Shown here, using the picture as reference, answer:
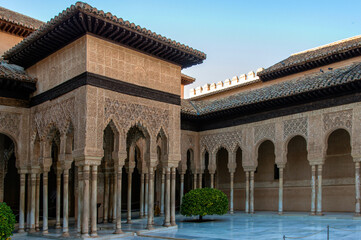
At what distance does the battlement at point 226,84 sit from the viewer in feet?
72.5

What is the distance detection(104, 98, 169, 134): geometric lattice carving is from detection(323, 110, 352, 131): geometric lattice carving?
5.52 metres

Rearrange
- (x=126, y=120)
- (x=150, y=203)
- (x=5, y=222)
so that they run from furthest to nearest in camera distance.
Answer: (x=150, y=203)
(x=126, y=120)
(x=5, y=222)

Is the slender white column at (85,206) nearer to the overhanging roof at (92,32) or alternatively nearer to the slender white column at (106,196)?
the overhanging roof at (92,32)

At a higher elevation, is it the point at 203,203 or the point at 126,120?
the point at 126,120

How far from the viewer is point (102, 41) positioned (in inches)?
420

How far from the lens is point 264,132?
52.1ft

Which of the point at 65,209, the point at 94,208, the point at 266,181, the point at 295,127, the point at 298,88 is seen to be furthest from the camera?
the point at 266,181

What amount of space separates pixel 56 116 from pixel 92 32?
2504 millimetres

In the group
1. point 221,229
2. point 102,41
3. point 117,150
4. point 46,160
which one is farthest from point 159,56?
point 221,229

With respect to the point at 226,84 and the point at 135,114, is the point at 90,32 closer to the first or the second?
the point at 135,114

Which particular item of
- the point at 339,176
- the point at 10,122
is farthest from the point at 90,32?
the point at 339,176

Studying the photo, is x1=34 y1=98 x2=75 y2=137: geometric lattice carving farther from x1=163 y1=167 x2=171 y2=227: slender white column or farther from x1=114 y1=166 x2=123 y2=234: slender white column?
x1=163 y1=167 x2=171 y2=227: slender white column

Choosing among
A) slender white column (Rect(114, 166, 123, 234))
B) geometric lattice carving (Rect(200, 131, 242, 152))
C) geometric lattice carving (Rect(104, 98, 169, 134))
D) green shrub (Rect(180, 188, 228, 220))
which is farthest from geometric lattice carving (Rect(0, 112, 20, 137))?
geometric lattice carving (Rect(200, 131, 242, 152))

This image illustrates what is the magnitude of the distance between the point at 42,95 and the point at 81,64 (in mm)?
2189
